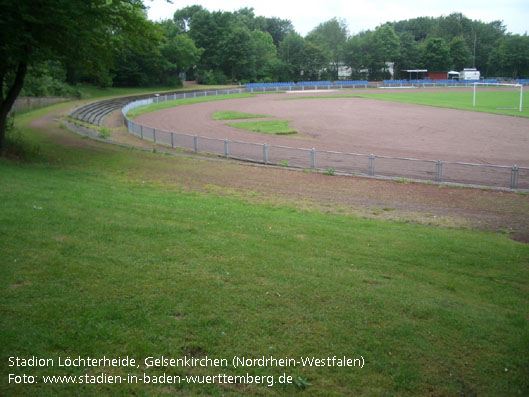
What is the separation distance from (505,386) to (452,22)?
7169 inches

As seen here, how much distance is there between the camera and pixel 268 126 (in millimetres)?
39906

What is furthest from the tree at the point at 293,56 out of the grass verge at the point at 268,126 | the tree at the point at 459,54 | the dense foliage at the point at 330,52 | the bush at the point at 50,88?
the grass verge at the point at 268,126

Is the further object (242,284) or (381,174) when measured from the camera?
(381,174)

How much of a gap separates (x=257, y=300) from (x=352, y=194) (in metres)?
→ 12.0

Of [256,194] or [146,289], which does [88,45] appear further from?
[146,289]

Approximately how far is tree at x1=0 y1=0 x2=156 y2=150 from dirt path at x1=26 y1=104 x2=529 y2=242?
5.95 m

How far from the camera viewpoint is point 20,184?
13.7 meters

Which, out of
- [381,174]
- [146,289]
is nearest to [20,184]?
[146,289]

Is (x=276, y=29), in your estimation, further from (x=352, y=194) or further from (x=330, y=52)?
(x=352, y=194)

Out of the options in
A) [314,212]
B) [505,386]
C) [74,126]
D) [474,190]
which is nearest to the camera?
[505,386]

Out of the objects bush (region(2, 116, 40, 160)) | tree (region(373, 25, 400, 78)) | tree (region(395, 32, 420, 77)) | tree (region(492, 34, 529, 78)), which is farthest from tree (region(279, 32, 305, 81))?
bush (region(2, 116, 40, 160))

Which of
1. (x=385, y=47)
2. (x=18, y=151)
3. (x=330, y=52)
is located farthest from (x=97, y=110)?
(x=385, y=47)

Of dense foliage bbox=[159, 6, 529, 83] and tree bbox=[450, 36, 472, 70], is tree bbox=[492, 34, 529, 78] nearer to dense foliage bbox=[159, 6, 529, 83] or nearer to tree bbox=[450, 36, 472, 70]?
dense foliage bbox=[159, 6, 529, 83]

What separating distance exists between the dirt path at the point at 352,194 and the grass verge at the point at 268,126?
12.8 m
